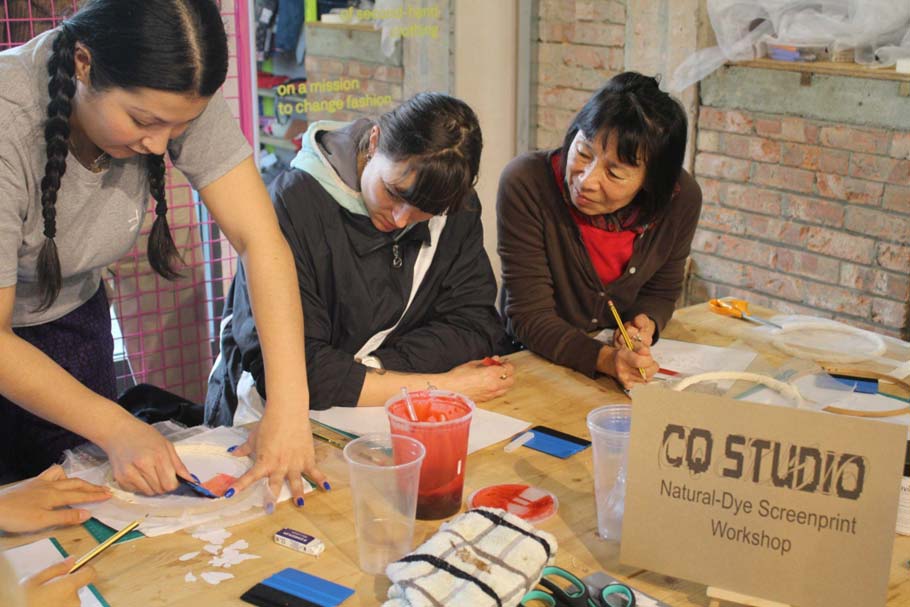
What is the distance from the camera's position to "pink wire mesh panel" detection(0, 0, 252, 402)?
2.63 metres

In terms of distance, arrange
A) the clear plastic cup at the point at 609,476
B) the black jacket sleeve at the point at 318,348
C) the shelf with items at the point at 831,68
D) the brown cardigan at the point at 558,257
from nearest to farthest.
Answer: the clear plastic cup at the point at 609,476
the black jacket sleeve at the point at 318,348
the brown cardigan at the point at 558,257
the shelf with items at the point at 831,68

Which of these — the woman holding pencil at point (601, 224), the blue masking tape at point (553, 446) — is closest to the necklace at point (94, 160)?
the blue masking tape at point (553, 446)

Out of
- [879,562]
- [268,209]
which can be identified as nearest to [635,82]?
[268,209]

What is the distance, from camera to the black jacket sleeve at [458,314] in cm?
185

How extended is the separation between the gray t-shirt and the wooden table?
42cm

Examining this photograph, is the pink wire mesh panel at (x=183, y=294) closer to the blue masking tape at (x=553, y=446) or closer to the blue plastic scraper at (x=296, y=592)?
the blue masking tape at (x=553, y=446)

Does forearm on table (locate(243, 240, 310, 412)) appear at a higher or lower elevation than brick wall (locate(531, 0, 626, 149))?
lower

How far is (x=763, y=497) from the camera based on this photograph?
1095 millimetres

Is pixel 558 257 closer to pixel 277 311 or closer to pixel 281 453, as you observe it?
pixel 277 311

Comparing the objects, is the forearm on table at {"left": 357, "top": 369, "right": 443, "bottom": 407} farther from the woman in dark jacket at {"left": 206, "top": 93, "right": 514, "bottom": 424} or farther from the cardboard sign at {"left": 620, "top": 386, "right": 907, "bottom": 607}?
the cardboard sign at {"left": 620, "top": 386, "right": 907, "bottom": 607}

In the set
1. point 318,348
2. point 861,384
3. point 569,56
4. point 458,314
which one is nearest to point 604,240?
point 458,314

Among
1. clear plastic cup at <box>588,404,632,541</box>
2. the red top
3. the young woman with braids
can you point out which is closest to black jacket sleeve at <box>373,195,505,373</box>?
the red top

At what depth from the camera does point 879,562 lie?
41.4 inches

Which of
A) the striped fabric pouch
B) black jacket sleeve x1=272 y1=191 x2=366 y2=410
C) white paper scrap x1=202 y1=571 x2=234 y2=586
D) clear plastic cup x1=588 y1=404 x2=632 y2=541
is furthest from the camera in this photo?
black jacket sleeve x1=272 y1=191 x2=366 y2=410
